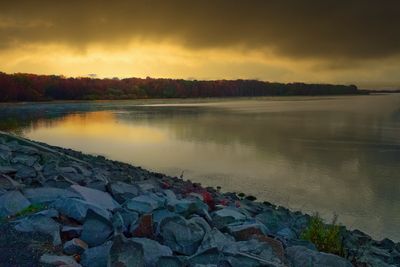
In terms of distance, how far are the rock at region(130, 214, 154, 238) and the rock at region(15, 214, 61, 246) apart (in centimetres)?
105

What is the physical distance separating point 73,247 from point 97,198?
7.25 feet

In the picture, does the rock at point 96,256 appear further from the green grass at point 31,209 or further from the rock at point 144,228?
the green grass at point 31,209

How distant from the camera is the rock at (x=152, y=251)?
4977mm

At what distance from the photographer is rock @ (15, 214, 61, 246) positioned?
538cm

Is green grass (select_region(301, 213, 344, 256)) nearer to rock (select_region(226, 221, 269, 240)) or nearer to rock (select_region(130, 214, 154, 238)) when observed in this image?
rock (select_region(226, 221, 269, 240))

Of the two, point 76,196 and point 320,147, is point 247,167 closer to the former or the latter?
point 320,147

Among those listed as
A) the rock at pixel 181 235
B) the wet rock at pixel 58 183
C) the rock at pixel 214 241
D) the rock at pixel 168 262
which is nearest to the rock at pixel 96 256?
the rock at pixel 168 262

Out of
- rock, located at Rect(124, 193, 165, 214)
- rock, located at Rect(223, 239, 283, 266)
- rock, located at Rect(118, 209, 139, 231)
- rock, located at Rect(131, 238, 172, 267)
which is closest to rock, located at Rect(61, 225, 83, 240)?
rock, located at Rect(118, 209, 139, 231)

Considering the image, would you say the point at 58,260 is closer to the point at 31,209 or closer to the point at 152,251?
the point at 152,251

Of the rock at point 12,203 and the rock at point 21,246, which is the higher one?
the rock at point 12,203

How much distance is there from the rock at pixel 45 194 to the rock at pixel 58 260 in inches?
84.2

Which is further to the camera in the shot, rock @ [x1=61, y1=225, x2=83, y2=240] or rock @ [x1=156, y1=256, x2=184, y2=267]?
rock @ [x1=61, y1=225, x2=83, y2=240]

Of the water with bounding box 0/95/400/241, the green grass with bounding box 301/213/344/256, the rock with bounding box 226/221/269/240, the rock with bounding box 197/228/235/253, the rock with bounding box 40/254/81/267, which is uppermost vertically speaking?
the rock with bounding box 40/254/81/267

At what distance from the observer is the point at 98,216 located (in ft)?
18.9
